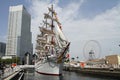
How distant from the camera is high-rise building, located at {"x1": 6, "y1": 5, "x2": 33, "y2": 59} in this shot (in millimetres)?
181250

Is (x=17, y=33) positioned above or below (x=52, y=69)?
above

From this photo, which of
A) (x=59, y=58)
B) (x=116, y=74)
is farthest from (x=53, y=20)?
(x=116, y=74)

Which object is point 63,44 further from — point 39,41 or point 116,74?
point 39,41

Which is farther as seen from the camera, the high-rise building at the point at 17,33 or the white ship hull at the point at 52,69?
the high-rise building at the point at 17,33

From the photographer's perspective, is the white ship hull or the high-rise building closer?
the white ship hull

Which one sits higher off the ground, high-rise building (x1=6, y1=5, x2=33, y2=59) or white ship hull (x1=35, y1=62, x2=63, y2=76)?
high-rise building (x1=6, y1=5, x2=33, y2=59)

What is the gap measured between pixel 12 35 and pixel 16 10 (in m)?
28.1

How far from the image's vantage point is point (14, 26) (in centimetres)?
19175

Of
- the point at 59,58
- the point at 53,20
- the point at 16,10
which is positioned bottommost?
the point at 59,58

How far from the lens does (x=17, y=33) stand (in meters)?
187

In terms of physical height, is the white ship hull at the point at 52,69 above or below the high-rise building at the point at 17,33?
below

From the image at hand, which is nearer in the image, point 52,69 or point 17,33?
point 52,69

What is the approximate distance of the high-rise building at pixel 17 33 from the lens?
18125 cm

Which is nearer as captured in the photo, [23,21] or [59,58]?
[59,58]
